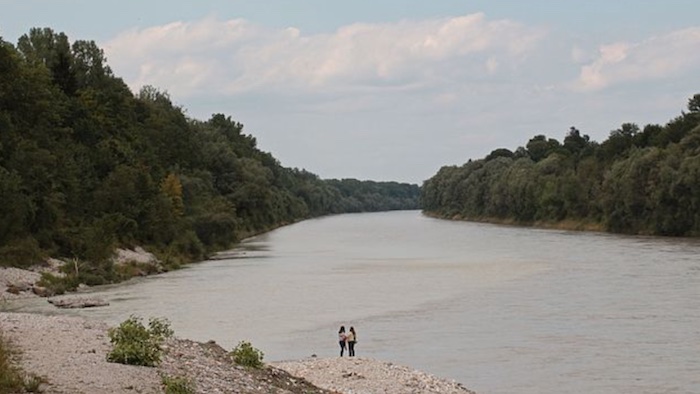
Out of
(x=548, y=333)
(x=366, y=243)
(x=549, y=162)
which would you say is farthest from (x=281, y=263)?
(x=549, y=162)

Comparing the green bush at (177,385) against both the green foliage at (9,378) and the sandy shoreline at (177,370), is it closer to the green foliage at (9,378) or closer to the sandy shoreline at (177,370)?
the sandy shoreline at (177,370)

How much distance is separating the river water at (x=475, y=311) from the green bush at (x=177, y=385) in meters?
11.0

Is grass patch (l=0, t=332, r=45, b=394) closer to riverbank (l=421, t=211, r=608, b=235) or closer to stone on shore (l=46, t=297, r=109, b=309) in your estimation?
stone on shore (l=46, t=297, r=109, b=309)

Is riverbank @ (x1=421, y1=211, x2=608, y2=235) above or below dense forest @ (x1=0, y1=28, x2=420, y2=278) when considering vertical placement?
below

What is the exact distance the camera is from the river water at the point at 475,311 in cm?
3103

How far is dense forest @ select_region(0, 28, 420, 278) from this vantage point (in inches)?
2606

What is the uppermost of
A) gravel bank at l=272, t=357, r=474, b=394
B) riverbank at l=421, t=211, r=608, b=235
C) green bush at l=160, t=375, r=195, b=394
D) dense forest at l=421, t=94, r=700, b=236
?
dense forest at l=421, t=94, r=700, b=236

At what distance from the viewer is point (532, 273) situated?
64438 mm

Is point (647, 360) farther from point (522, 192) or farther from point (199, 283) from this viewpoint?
point (522, 192)

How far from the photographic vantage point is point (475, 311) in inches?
1783

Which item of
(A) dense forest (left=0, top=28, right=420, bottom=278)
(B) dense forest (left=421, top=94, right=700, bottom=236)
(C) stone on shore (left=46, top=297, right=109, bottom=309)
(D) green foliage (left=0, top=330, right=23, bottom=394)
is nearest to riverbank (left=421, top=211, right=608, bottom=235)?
(B) dense forest (left=421, top=94, right=700, bottom=236)

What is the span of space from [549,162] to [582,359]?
13211 centimetres

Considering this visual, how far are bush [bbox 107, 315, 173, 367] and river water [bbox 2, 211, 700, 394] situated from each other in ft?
30.9

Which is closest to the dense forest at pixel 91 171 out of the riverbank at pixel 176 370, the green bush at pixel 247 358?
the riverbank at pixel 176 370
